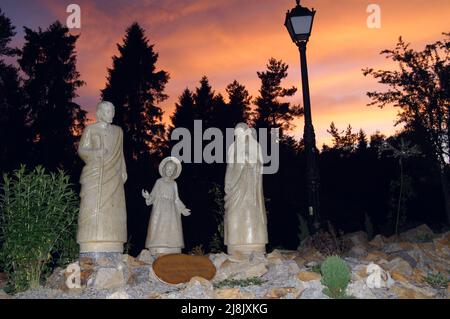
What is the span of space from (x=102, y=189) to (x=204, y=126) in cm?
2129

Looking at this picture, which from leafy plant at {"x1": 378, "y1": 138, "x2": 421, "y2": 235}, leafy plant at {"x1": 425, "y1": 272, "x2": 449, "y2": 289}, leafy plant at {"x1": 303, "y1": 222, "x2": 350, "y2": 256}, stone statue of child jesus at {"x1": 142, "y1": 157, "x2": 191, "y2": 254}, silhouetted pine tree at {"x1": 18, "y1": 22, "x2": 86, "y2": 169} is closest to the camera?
leafy plant at {"x1": 425, "y1": 272, "x2": 449, "y2": 289}

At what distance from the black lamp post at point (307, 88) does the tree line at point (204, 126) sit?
32.4 ft

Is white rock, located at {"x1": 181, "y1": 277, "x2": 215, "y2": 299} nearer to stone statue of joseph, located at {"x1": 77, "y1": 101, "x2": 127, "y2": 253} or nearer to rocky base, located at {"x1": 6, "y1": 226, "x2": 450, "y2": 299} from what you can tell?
rocky base, located at {"x1": 6, "y1": 226, "x2": 450, "y2": 299}

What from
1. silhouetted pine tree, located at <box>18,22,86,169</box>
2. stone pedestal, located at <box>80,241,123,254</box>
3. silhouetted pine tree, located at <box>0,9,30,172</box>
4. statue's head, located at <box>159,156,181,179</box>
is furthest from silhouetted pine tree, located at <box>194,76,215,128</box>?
stone pedestal, located at <box>80,241,123,254</box>

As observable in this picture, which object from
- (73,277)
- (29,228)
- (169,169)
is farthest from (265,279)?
(29,228)

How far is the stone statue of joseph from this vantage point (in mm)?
8180

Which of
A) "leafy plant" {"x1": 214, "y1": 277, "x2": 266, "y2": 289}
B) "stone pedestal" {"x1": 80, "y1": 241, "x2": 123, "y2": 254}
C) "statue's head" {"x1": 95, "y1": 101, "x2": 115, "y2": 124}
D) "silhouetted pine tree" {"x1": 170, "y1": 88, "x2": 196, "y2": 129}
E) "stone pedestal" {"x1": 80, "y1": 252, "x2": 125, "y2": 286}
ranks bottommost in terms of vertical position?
"leafy plant" {"x1": 214, "y1": 277, "x2": 266, "y2": 289}

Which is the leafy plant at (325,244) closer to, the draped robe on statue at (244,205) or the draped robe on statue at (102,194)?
the draped robe on statue at (244,205)

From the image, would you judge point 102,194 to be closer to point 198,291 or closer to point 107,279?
point 107,279

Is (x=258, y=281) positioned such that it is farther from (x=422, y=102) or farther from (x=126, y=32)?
(x=126, y=32)

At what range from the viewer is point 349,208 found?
92.3ft

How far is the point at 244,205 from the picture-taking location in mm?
9430
